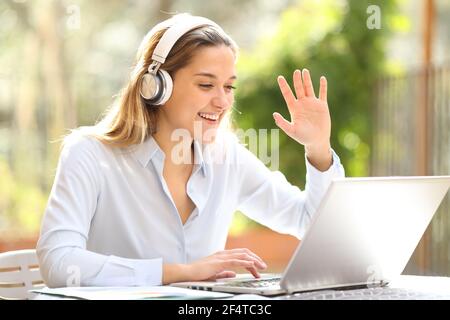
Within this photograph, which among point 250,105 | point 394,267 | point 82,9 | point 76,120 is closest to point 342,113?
point 250,105

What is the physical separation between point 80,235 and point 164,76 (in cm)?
48

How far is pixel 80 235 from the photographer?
6.44 ft

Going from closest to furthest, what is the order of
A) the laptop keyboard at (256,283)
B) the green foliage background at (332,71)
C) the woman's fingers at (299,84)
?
the laptop keyboard at (256,283) → the woman's fingers at (299,84) → the green foliage background at (332,71)

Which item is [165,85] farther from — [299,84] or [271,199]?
[271,199]

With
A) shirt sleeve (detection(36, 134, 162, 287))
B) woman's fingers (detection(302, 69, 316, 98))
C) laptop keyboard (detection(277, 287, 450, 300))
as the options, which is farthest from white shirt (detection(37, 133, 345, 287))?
laptop keyboard (detection(277, 287, 450, 300))

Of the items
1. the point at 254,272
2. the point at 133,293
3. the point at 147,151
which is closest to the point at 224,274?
the point at 254,272

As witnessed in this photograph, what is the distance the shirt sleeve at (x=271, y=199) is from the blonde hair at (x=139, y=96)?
32cm

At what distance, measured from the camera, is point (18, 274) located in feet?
7.27

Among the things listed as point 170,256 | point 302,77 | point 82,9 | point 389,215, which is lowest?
point 170,256

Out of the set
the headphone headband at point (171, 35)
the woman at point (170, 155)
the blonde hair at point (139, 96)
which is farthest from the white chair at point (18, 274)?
the headphone headband at point (171, 35)

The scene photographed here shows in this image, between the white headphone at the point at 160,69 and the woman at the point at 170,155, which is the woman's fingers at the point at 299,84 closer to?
the woman at the point at 170,155

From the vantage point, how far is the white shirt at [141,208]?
1.89m

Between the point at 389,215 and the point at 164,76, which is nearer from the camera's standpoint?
the point at 389,215

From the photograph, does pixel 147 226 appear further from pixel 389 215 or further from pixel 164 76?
pixel 389 215
